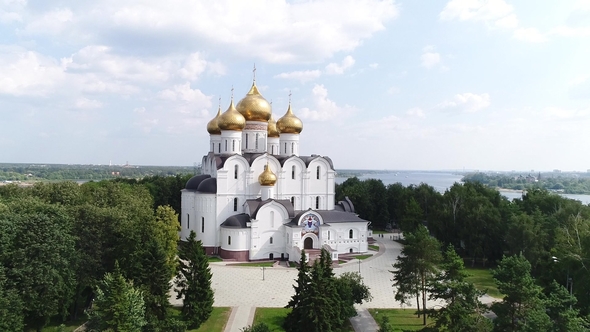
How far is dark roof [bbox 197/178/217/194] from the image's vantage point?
35250 mm

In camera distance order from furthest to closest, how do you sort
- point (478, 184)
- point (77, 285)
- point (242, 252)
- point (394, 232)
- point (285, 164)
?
point (394, 232), point (478, 184), point (285, 164), point (242, 252), point (77, 285)

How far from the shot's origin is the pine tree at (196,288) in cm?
1988

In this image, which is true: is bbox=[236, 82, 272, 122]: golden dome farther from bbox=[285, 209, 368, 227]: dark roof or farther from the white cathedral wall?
the white cathedral wall

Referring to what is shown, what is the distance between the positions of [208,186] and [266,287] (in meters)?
12.0

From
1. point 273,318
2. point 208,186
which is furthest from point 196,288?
point 208,186

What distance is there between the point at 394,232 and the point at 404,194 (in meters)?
4.57

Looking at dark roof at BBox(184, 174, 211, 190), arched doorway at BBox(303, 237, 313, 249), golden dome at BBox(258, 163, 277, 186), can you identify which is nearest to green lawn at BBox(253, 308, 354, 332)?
arched doorway at BBox(303, 237, 313, 249)

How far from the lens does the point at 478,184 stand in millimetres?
41750

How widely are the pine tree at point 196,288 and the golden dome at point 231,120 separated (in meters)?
18.0

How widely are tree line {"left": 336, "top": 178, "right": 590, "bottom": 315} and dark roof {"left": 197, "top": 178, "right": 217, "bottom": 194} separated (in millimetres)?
16860

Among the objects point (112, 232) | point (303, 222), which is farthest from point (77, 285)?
point (303, 222)

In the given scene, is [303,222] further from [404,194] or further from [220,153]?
[404,194]

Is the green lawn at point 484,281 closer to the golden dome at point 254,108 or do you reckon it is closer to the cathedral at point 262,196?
the cathedral at point 262,196

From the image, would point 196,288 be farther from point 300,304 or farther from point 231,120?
point 231,120
